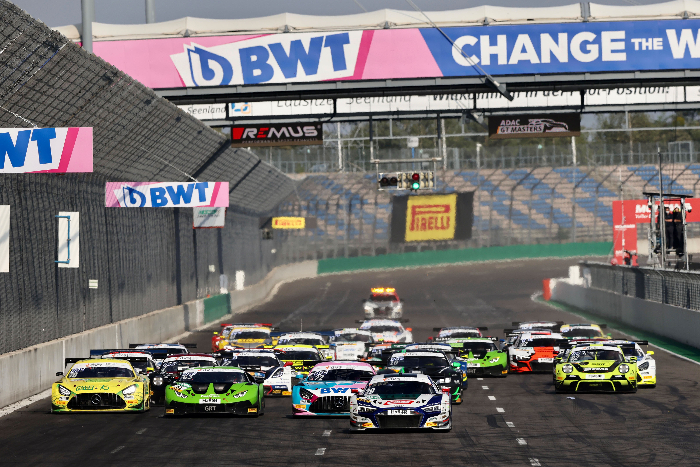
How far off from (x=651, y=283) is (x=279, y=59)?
19941mm

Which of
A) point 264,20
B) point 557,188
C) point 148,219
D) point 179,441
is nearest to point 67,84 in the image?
point 264,20

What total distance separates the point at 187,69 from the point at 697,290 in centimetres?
1784

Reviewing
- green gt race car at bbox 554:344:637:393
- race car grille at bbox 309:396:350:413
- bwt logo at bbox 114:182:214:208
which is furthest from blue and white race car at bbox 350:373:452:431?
bwt logo at bbox 114:182:214:208

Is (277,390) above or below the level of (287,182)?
below

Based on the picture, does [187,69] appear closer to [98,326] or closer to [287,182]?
[98,326]

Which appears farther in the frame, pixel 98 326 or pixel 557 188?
pixel 557 188

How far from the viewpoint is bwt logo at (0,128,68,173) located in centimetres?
1619

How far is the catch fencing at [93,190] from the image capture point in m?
22.1

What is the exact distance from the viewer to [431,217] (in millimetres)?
92062

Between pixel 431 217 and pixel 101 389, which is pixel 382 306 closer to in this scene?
pixel 101 389

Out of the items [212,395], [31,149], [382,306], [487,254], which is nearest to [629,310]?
[382,306]

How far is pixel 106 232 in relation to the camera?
118 ft

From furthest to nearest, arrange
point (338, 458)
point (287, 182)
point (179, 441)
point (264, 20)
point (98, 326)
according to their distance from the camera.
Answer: point (287, 182)
point (98, 326)
point (264, 20)
point (179, 441)
point (338, 458)

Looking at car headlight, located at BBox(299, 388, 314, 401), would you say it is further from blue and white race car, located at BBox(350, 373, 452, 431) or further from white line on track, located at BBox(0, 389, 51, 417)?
white line on track, located at BBox(0, 389, 51, 417)
